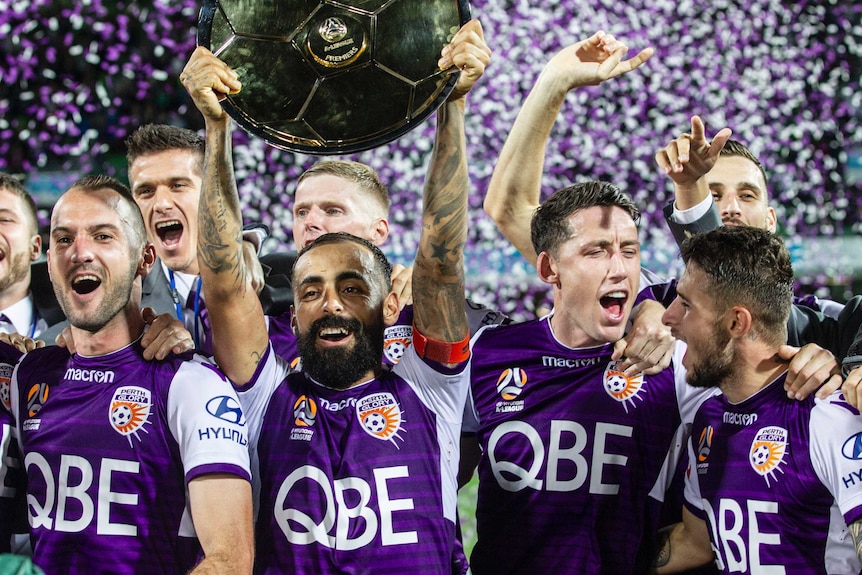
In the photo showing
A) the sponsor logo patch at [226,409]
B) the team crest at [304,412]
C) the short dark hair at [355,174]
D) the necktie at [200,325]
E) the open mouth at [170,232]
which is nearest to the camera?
the sponsor logo patch at [226,409]

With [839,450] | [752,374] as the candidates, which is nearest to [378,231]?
[752,374]

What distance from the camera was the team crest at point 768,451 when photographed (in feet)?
8.09

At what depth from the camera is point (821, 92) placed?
9.06 m

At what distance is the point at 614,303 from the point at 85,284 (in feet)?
4.77

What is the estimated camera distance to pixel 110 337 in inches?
106

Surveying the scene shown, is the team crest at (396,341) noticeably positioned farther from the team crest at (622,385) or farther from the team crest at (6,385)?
the team crest at (6,385)

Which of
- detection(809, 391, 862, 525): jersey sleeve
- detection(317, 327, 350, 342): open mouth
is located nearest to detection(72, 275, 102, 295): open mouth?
detection(317, 327, 350, 342): open mouth

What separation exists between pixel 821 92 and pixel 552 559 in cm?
759

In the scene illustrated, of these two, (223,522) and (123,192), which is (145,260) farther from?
(223,522)

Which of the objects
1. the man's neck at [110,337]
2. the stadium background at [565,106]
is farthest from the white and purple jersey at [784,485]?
the stadium background at [565,106]

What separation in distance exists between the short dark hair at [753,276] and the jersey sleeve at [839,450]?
25 centimetres

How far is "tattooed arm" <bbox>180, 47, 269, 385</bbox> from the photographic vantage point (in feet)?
8.20

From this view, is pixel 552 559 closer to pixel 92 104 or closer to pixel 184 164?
pixel 184 164

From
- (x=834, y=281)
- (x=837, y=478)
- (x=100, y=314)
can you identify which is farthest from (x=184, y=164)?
(x=834, y=281)
